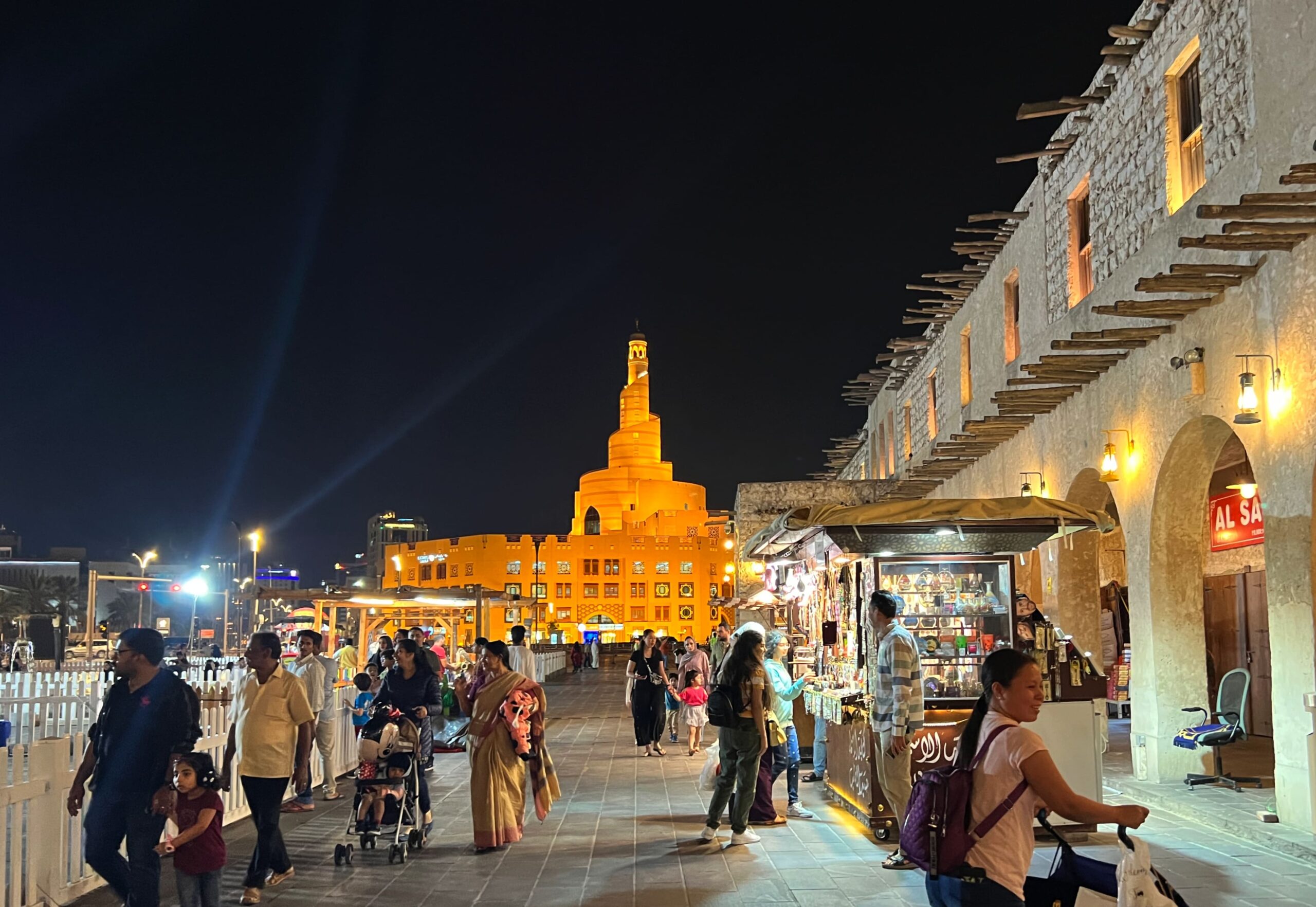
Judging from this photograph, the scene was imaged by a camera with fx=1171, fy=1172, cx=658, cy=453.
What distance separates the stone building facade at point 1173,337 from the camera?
9.00 metres

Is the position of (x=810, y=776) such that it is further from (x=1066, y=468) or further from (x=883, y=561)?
(x=1066, y=468)

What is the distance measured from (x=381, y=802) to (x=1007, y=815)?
5.90 metres

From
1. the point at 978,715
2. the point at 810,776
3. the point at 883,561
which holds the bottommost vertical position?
the point at 810,776

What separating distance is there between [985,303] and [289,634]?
75.8 ft

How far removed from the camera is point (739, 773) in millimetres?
8914

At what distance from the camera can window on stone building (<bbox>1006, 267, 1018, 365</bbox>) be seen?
→ 17.1 m

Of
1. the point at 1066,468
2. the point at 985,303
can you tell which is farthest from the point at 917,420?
the point at 1066,468

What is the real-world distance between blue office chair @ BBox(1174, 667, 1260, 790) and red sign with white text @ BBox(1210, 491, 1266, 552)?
12.2ft

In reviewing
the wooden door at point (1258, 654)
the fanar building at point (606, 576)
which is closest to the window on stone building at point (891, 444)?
the wooden door at point (1258, 654)

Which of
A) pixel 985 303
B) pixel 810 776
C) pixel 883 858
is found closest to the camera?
pixel 883 858

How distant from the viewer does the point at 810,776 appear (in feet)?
Result: 42.2

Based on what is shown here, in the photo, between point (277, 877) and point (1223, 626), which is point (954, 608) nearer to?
point (277, 877)

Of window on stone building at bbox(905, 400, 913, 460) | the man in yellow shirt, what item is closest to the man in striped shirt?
the man in yellow shirt

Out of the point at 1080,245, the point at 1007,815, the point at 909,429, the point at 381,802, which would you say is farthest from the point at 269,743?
the point at 909,429
